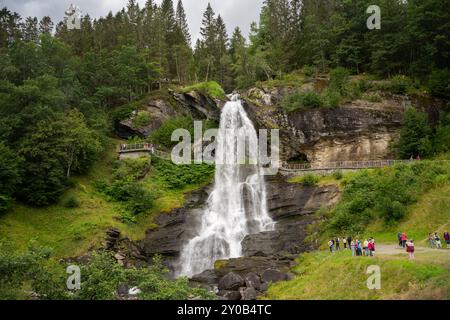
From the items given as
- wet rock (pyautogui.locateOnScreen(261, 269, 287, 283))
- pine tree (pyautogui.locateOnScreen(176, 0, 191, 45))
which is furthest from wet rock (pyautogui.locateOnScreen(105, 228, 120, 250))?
pine tree (pyautogui.locateOnScreen(176, 0, 191, 45))

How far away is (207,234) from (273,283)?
13172 mm

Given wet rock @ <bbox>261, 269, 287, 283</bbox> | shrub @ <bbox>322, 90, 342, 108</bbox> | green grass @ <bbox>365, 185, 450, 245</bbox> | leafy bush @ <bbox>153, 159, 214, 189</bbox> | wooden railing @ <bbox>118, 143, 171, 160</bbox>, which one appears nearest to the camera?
wet rock @ <bbox>261, 269, 287, 283</bbox>

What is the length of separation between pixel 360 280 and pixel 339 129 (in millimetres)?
28120

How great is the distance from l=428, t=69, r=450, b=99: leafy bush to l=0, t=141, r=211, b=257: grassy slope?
2930 cm

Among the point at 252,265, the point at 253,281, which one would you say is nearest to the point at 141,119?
the point at 252,265

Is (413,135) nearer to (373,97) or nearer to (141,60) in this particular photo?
(373,97)

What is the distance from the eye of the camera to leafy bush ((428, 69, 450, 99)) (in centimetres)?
4472

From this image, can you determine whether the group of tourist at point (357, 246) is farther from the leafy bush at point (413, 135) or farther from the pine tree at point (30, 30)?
the pine tree at point (30, 30)

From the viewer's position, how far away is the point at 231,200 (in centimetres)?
4122

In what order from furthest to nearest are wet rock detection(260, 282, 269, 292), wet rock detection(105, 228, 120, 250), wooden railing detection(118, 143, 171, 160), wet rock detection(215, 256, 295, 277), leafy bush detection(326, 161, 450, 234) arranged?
wooden railing detection(118, 143, 171, 160)
wet rock detection(105, 228, 120, 250)
leafy bush detection(326, 161, 450, 234)
wet rock detection(215, 256, 295, 277)
wet rock detection(260, 282, 269, 292)

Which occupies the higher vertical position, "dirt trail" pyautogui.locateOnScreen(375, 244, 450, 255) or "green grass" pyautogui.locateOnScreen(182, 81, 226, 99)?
"green grass" pyautogui.locateOnScreen(182, 81, 226, 99)

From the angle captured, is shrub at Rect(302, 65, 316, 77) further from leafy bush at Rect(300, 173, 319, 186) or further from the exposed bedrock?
leafy bush at Rect(300, 173, 319, 186)

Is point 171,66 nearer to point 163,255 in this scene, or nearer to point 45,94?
point 45,94

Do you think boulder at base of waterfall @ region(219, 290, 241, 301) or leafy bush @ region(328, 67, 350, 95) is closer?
boulder at base of waterfall @ region(219, 290, 241, 301)
